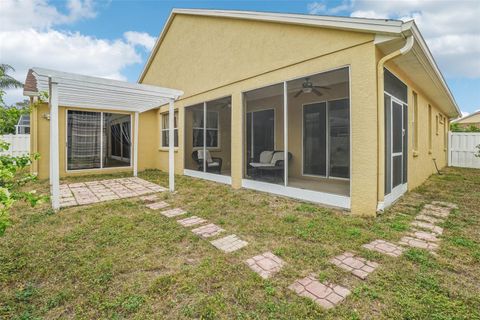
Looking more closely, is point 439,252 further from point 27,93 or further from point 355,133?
point 27,93

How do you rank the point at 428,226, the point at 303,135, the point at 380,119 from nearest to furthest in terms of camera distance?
the point at 428,226 < the point at 380,119 < the point at 303,135

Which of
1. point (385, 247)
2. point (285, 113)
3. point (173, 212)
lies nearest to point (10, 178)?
point (173, 212)

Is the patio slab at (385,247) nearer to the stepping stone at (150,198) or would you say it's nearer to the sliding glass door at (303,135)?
the sliding glass door at (303,135)

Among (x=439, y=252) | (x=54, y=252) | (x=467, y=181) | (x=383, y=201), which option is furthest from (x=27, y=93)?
(x=467, y=181)

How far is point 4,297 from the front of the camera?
212 centimetres

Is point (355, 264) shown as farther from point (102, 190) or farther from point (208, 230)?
point (102, 190)

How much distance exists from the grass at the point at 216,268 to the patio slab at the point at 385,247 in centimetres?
10

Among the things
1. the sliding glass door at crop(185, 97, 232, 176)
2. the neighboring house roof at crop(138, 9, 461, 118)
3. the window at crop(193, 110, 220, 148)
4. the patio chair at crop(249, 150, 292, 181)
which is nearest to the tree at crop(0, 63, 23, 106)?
the sliding glass door at crop(185, 97, 232, 176)

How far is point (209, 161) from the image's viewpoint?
8.45 m

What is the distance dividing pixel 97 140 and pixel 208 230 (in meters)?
8.32

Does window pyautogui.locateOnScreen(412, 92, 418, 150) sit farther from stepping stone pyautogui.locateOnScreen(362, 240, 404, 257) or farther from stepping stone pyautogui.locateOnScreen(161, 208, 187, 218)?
stepping stone pyautogui.locateOnScreen(161, 208, 187, 218)

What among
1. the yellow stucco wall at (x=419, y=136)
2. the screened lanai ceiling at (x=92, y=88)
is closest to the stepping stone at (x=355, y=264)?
the yellow stucco wall at (x=419, y=136)

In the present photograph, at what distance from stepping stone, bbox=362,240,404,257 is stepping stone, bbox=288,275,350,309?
111 cm

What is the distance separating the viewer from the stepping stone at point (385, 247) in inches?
115
